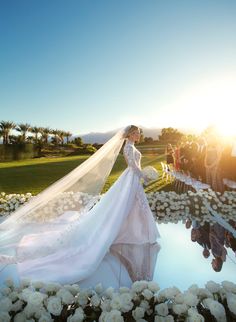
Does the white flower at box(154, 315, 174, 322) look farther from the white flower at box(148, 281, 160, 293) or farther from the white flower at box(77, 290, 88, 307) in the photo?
the white flower at box(77, 290, 88, 307)

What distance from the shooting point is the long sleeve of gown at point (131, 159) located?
530 centimetres

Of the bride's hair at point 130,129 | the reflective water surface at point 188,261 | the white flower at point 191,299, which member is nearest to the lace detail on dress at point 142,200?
the reflective water surface at point 188,261

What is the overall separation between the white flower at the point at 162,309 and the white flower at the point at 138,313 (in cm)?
10

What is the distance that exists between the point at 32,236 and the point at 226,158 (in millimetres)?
6392

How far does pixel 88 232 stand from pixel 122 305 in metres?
2.59

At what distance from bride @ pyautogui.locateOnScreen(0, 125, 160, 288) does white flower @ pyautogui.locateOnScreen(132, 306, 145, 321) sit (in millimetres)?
1657

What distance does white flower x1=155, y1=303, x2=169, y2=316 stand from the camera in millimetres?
2111

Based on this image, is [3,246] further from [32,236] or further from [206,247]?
[206,247]

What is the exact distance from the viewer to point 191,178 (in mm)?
11305

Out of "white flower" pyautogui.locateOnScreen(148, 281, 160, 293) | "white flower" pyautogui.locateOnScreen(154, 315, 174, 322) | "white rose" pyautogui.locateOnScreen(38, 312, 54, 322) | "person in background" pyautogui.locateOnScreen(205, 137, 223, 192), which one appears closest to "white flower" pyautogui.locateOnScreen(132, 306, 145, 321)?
"white flower" pyautogui.locateOnScreen(154, 315, 174, 322)

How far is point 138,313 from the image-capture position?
2.10m

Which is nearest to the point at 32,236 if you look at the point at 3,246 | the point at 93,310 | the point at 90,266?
the point at 3,246

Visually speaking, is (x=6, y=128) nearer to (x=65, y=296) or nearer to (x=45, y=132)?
(x=45, y=132)

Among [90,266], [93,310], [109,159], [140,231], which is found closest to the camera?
[93,310]
